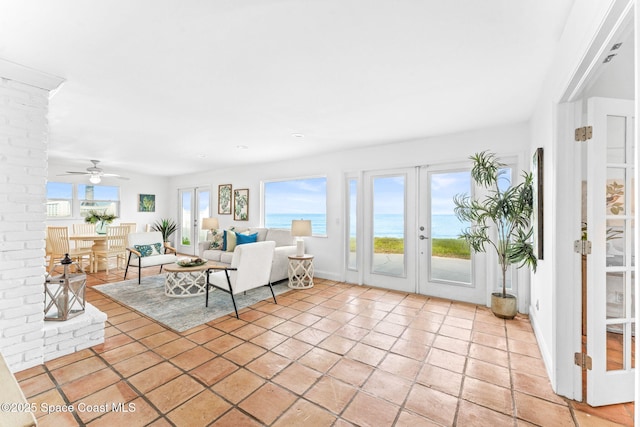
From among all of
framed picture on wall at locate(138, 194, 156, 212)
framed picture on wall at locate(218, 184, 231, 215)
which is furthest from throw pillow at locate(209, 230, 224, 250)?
framed picture on wall at locate(138, 194, 156, 212)

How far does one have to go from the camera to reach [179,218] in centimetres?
816

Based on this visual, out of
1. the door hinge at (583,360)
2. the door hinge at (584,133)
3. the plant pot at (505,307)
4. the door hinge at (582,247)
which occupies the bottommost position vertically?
the plant pot at (505,307)

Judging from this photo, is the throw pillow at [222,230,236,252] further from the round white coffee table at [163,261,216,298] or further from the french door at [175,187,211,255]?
the french door at [175,187,211,255]

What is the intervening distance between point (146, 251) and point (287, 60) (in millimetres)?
4414

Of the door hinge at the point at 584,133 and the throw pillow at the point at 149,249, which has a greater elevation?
the door hinge at the point at 584,133

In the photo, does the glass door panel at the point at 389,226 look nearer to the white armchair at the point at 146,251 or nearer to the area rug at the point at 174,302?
the area rug at the point at 174,302

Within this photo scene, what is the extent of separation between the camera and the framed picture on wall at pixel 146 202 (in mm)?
7822

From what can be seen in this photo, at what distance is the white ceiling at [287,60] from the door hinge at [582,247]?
1.33 m

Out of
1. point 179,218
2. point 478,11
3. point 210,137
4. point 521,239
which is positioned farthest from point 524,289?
point 179,218

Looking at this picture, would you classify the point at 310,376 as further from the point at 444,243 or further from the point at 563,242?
the point at 444,243

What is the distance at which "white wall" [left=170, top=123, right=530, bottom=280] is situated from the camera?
11.6 feet

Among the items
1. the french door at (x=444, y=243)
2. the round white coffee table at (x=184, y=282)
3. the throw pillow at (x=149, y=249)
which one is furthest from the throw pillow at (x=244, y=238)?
the french door at (x=444, y=243)

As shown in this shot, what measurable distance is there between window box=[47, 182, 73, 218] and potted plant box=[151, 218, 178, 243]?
6.35 ft

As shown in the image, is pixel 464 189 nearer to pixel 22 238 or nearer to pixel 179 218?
pixel 22 238
